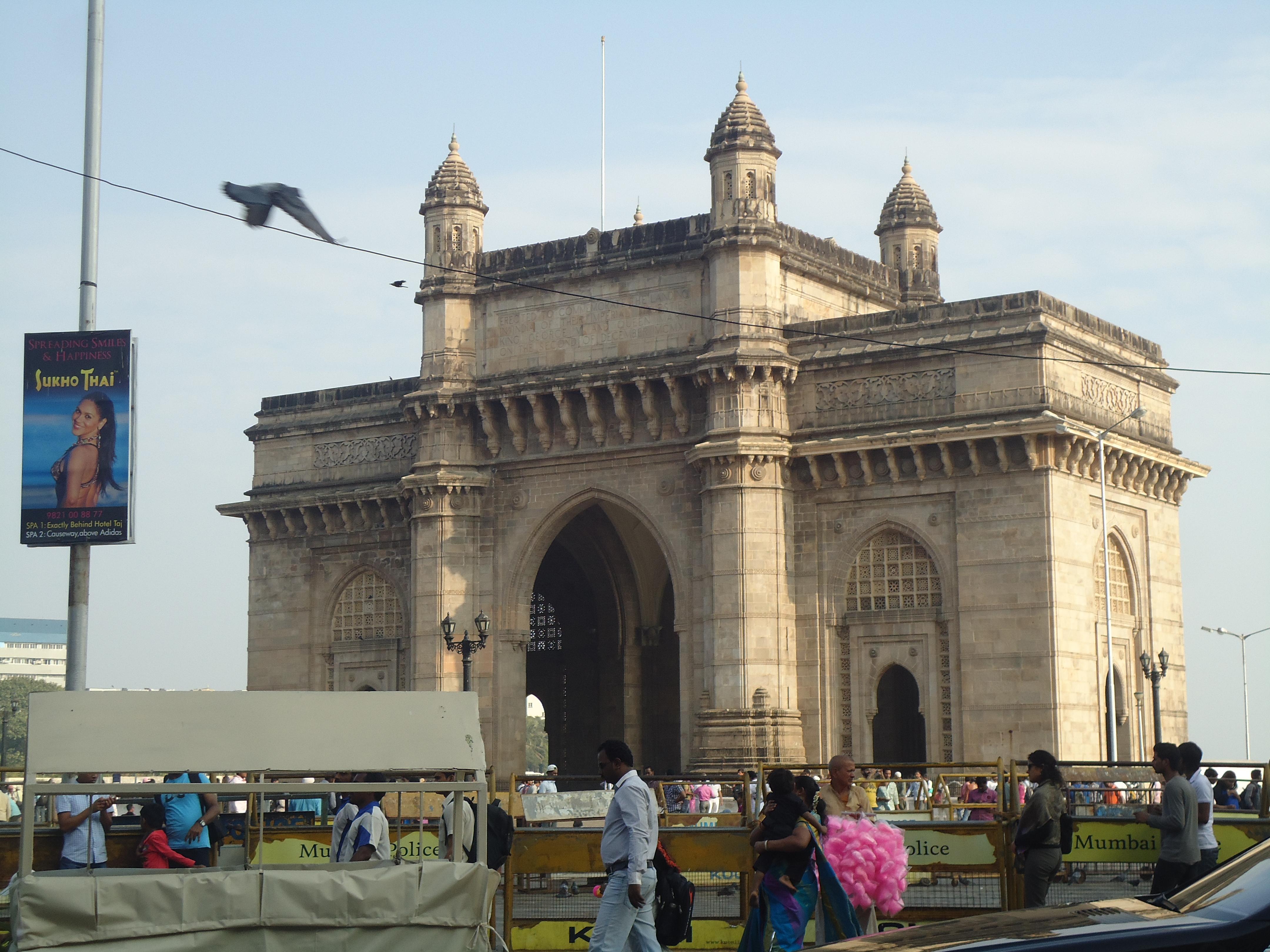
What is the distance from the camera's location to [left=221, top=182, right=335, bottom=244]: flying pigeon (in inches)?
734

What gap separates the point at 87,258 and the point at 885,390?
17.7m

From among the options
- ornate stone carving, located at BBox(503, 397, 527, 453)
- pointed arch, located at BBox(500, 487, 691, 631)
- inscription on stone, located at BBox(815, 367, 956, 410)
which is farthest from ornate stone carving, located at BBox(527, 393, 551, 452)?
inscription on stone, located at BBox(815, 367, 956, 410)

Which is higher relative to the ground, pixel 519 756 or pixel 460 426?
pixel 460 426

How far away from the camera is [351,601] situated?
39.6 metres

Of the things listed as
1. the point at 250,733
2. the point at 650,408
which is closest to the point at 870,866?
the point at 250,733

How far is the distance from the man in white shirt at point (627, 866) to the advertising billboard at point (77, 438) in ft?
24.3

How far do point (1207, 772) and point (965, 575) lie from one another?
7555 millimetres

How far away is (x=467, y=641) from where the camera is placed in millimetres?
30531

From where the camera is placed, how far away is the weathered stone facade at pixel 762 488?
102ft

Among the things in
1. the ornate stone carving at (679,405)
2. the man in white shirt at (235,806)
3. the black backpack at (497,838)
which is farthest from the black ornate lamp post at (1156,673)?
the black backpack at (497,838)

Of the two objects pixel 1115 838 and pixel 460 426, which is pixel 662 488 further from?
pixel 1115 838

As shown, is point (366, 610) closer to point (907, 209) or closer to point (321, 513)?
point (321, 513)

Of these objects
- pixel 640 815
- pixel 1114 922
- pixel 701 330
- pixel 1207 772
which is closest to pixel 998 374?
pixel 701 330

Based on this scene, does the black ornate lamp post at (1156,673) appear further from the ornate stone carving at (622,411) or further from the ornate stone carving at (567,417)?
the ornate stone carving at (567,417)
